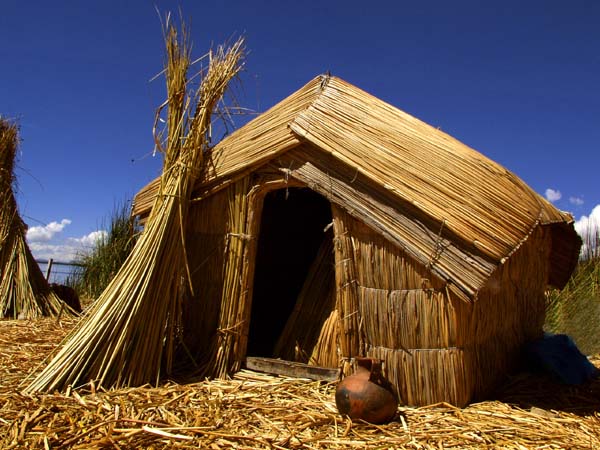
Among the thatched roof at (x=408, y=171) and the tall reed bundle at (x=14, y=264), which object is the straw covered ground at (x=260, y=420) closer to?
the thatched roof at (x=408, y=171)

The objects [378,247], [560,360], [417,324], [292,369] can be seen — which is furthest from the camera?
[560,360]

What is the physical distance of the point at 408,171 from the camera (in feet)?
12.7

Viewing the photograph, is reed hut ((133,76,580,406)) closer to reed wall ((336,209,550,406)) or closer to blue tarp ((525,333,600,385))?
reed wall ((336,209,550,406))

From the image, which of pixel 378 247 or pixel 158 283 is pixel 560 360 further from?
pixel 158 283

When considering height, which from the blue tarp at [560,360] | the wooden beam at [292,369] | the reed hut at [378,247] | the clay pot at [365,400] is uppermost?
the reed hut at [378,247]

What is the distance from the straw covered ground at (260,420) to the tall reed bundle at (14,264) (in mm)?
2826

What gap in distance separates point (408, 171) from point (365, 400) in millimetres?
1581

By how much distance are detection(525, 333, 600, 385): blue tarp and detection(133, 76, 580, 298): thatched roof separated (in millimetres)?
1082

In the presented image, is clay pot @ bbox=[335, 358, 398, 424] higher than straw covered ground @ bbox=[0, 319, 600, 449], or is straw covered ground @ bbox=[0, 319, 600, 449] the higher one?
clay pot @ bbox=[335, 358, 398, 424]

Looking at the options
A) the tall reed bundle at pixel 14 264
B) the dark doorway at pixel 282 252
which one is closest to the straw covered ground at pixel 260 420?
the dark doorway at pixel 282 252

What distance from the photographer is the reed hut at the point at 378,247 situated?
11.9 feet

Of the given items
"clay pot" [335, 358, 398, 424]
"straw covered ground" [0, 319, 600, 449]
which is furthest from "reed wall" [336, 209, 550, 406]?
"clay pot" [335, 358, 398, 424]

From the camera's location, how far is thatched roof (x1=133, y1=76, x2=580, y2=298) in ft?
11.7

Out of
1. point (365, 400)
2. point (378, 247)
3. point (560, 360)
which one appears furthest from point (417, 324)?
point (560, 360)
